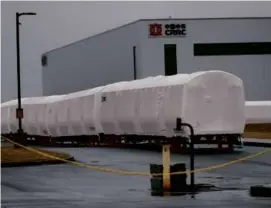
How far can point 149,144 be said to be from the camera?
39.3 m

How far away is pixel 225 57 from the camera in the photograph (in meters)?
74.0

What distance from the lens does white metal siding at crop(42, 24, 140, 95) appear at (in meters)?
75.4

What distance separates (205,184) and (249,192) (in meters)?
2.10

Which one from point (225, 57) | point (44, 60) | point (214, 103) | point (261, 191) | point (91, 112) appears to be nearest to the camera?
point (261, 191)

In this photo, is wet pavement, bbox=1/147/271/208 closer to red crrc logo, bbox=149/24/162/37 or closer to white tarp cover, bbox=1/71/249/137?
white tarp cover, bbox=1/71/249/137

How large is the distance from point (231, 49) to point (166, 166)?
57948 mm

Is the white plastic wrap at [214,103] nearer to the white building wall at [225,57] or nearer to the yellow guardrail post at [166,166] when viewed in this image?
the yellow guardrail post at [166,166]

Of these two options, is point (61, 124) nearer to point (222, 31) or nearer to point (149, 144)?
point (149, 144)

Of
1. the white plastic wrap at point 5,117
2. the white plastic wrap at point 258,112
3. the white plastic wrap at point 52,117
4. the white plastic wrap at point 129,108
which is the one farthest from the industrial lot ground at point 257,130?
the white plastic wrap at point 5,117

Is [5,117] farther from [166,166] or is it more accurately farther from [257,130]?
[166,166]

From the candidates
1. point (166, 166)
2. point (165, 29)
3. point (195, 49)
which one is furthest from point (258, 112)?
point (166, 166)

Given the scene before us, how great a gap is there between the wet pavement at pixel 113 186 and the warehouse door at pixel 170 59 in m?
42.0

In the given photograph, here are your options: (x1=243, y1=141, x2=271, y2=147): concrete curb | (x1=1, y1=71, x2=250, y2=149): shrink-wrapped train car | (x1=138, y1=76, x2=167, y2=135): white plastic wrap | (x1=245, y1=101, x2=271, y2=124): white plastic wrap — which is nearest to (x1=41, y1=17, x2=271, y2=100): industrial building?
(x1=245, y1=101, x2=271, y2=124): white plastic wrap

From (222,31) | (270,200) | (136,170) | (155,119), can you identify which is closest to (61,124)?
(155,119)
